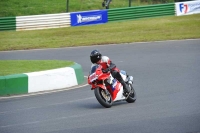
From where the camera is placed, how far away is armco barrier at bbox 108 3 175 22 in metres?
35.5

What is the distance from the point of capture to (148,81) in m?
15.3

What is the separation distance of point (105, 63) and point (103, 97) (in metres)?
0.71

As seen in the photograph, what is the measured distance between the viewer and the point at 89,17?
34.5 metres

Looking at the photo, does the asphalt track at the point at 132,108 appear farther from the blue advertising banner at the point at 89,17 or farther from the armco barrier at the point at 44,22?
the blue advertising banner at the point at 89,17

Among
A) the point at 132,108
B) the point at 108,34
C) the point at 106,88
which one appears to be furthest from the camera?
the point at 108,34

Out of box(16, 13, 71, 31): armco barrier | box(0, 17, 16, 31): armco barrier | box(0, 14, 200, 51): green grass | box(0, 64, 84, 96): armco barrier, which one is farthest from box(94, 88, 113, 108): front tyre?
box(16, 13, 71, 31): armco barrier

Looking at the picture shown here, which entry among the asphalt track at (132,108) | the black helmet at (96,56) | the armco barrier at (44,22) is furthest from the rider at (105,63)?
the armco barrier at (44,22)

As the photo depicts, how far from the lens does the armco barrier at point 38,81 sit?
13.3 m

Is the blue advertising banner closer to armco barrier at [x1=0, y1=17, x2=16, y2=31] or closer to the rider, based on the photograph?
armco barrier at [x1=0, y1=17, x2=16, y2=31]

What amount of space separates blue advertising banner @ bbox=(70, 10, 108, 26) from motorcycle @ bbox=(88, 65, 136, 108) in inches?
861

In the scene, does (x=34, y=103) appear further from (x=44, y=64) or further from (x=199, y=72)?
(x=199, y=72)

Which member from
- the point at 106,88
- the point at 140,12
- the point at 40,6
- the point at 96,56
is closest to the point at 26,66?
the point at 106,88

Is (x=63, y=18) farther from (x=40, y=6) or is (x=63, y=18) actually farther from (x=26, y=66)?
(x=26, y=66)

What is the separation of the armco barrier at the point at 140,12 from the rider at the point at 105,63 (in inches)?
911
